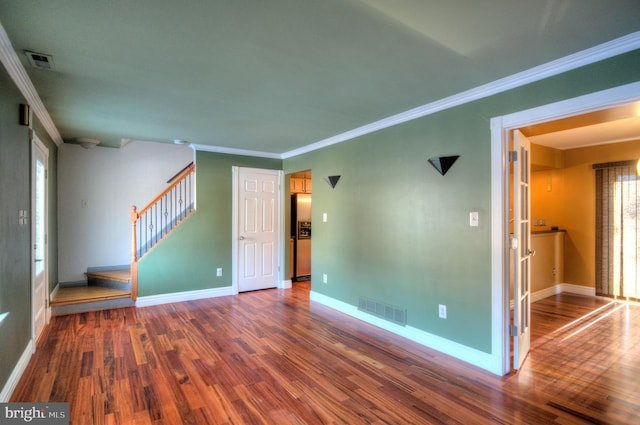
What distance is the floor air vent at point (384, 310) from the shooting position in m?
3.63

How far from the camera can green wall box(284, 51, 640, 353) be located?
2.79 m

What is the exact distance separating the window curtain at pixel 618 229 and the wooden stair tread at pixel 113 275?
789cm

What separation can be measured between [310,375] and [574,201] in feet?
19.0

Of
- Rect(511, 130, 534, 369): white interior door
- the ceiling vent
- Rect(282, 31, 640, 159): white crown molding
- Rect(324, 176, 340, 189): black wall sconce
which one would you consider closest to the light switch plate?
Rect(511, 130, 534, 369): white interior door

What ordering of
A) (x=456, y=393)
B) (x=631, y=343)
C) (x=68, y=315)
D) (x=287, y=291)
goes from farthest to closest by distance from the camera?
(x=287, y=291)
(x=68, y=315)
(x=631, y=343)
(x=456, y=393)

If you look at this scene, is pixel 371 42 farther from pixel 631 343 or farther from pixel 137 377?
pixel 631 343

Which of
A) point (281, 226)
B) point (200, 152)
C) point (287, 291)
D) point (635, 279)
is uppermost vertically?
point (200, 152)

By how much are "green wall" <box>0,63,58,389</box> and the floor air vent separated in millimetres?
3447

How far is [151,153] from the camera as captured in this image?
5961mm

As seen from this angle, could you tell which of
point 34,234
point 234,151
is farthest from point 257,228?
point 34,234

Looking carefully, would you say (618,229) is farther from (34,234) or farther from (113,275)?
(113,275)

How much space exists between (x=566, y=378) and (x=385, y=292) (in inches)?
71.4

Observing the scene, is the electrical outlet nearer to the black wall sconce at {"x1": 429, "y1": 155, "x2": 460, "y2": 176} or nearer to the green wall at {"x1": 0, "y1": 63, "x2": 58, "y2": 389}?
the black wall sconce at {"x1": 429, "y1": 155, "x2": 460, "y2": 176}

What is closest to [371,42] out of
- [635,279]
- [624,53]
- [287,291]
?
[624,53]
